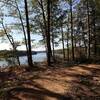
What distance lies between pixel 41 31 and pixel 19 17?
4.98m

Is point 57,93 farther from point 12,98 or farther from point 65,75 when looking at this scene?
point 65,75

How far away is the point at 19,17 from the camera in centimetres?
3644

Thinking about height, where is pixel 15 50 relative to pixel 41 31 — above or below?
below

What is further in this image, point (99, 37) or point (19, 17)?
point (99, 37)

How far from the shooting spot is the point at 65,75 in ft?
49.3

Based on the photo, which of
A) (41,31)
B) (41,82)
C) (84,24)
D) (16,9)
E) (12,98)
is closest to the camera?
(12,98)

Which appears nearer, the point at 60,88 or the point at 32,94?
the point at 32,94

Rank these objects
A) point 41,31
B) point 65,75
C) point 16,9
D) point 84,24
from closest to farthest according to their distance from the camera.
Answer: point 65,75
point 16,9
point 41,31
point 84,24

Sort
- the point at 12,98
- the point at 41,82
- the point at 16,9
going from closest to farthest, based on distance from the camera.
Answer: the point at 12,98
the point at 41,82
the point at 16,9

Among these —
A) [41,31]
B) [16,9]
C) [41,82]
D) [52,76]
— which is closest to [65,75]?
[52,76]

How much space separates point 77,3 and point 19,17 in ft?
32.7

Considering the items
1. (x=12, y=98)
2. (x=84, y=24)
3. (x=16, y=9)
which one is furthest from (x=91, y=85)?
(x=84, y=24)

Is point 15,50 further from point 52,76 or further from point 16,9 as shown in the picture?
point 52,76

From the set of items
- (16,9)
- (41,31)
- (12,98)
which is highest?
(16,9)
